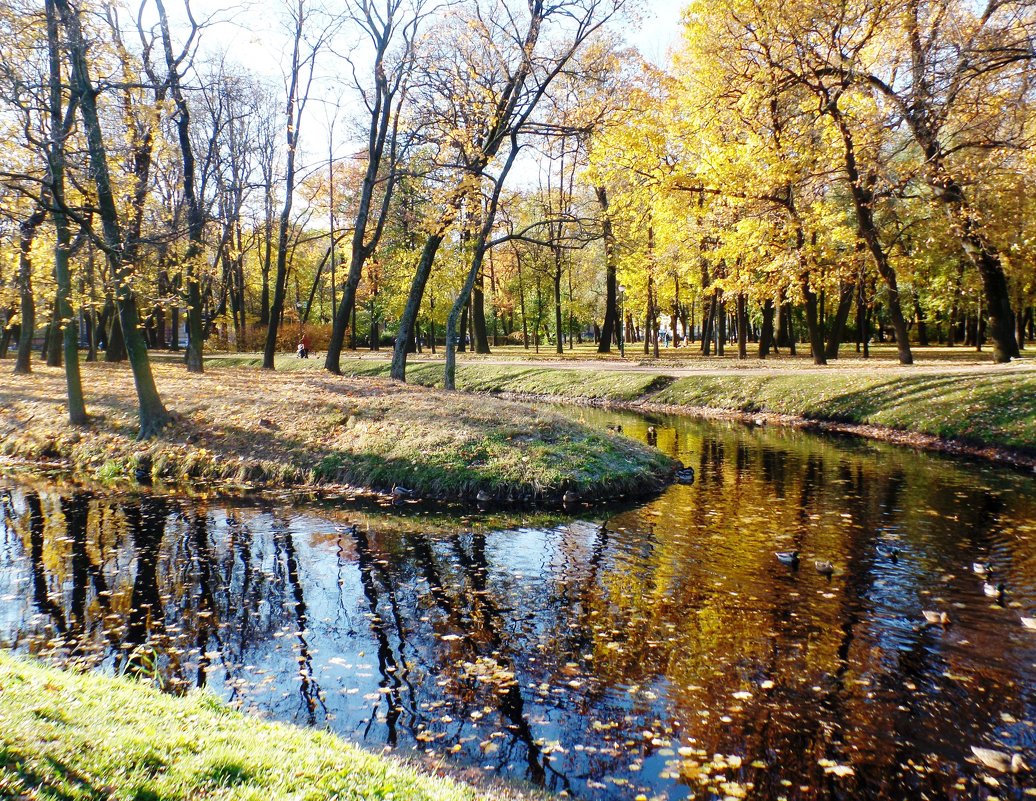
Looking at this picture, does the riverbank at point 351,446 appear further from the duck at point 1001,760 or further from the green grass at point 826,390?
the green grass at point 826,390

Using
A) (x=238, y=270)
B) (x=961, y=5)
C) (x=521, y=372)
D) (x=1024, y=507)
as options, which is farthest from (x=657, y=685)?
(x=238, y=270)

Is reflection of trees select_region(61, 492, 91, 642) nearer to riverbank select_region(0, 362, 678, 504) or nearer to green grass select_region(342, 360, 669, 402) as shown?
riverbank select_region(0, 362, 678, 504)

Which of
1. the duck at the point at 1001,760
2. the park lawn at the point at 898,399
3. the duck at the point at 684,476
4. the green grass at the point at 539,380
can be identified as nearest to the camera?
the duck at the point at 1001,760

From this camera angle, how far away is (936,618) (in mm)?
7734

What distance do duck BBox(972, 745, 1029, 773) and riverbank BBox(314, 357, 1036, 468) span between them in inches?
540

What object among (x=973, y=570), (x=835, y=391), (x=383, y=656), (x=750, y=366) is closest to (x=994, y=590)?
(x=973, y=570)

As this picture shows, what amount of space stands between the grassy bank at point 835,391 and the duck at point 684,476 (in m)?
8.09

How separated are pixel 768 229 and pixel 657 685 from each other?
80.4ft

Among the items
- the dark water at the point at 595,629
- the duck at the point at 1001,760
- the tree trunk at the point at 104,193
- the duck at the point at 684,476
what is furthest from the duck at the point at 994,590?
the tree trunk at the point at 104,193

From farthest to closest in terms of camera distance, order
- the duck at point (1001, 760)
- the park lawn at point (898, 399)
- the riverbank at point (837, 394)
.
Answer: the riverbank at point (837, 394), the park lawn at point (898, 399), the duck at point (1001, 760)

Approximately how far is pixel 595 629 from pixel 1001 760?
362 cm

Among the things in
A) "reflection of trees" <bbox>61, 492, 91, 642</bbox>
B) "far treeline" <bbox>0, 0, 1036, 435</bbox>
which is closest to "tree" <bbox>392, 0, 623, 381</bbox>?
"far treeline" <bbox>0, 0, 1036, 435</bbox>

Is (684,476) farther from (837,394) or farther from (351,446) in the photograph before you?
(837,394)

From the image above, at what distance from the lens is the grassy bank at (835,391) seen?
62.1 feet
